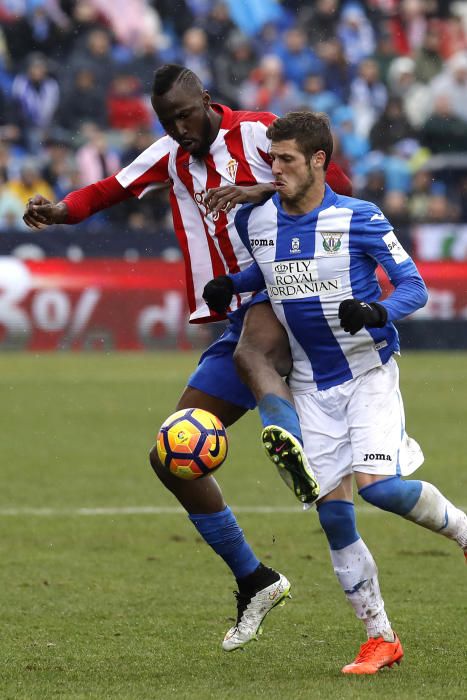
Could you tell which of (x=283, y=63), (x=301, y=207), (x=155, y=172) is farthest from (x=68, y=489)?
(x=283, y=63)

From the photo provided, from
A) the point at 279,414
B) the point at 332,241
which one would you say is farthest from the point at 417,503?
the point at 332,241

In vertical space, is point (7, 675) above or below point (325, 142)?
below

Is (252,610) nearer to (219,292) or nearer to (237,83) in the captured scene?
(219,292)

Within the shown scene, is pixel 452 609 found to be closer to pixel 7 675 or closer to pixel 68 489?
pixel 7 675

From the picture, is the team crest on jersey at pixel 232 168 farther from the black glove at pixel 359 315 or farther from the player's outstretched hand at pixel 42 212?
the black glove at pixel 359 315

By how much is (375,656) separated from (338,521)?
53 cm

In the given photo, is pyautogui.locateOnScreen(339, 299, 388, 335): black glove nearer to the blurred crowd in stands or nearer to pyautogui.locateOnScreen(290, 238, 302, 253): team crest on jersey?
pyautogui.locateOnScreen(290, 238, 302, 253): team crest on jersey

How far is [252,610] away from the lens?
5766 millimetres

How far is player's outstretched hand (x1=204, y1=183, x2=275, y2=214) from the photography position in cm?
539

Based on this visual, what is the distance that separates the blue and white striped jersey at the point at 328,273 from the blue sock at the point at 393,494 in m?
0.49

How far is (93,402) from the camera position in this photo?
44.7 feet

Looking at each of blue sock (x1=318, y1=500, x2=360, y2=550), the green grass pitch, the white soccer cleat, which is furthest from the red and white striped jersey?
the green grass pitch

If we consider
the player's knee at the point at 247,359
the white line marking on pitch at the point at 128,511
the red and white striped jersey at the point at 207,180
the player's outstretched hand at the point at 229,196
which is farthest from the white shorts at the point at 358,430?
the white line marking on pitch at the point at 128,511

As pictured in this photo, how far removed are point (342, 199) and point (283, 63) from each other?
15387 millimetres
